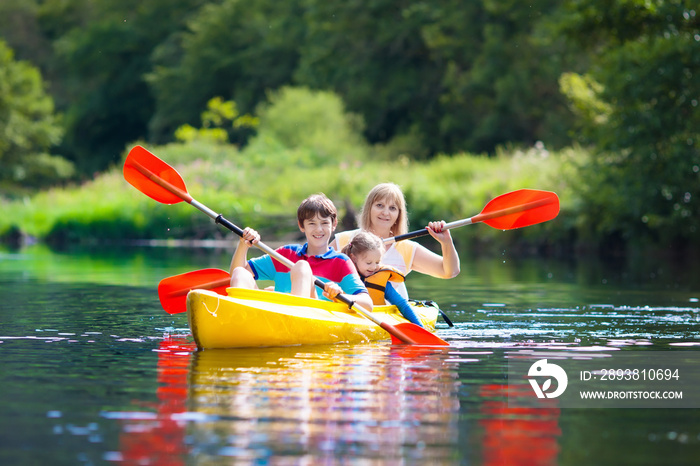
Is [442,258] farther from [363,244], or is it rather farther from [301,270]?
[301,270]

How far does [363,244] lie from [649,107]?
1169 cm

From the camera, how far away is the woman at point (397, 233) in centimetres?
838

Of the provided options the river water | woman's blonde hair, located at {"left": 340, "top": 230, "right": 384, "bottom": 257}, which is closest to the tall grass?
the river water

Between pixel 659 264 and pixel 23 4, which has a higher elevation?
pixel 23 4

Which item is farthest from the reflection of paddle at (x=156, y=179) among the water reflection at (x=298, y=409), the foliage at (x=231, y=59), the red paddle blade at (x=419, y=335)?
the foliage at (x=231, y=59)

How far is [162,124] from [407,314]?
1570 inches

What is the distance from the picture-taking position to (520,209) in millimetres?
9289

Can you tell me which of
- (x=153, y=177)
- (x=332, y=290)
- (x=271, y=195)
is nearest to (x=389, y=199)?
(x=332, y=290)

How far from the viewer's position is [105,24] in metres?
49.5

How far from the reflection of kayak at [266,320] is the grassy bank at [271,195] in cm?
1461

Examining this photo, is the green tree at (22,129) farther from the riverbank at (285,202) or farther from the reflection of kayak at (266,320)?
the reflection of kayak at (266,320)

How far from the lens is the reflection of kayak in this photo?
681 cm

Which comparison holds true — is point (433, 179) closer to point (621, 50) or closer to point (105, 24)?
point (621, 50)

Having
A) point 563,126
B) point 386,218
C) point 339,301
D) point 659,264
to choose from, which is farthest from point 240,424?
point 563,126
